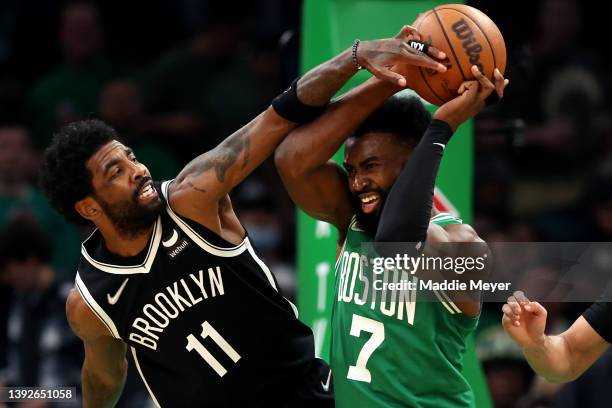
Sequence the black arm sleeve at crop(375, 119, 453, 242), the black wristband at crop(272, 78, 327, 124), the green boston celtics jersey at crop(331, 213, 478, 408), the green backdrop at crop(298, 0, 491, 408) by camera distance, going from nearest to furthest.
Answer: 1. the black arm sleeve at crop(375, 119, 453, 242)
2. the green boston celtics jersey at crop(331, 213, 478, 408)
3. the black wristband at crop(272, 78, 327, 124)
4. the green backdrop at crop(298, 0, 491, 408)

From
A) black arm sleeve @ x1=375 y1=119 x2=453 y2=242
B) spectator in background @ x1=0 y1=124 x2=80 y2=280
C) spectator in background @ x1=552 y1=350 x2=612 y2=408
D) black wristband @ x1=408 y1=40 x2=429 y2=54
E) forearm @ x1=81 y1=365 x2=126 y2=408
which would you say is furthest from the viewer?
spectator in background @ x1=0 y1=124 x2=80 y2=280

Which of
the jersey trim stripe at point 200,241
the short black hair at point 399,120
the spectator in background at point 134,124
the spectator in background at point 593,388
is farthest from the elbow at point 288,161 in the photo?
the spectator in background at point 134,124

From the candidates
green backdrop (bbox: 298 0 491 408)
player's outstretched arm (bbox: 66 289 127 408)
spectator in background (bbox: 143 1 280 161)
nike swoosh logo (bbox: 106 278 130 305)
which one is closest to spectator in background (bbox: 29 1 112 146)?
spectator in background (bbox: 143 1 280 161)

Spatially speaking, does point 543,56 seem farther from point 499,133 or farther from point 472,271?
point 472,271

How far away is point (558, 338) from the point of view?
4738mm

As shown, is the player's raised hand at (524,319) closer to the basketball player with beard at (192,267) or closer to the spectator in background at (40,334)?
the basketball player with beard at (192,267)

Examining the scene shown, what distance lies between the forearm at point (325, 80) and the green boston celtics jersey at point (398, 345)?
541 millimetres

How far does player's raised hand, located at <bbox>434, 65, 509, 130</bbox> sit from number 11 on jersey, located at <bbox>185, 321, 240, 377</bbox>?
1.18 meters

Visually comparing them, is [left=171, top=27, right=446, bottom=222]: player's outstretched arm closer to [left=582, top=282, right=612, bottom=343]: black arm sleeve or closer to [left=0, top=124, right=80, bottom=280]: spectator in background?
[left=582, top=282, right=612, bottom=343]: black arm sleeve

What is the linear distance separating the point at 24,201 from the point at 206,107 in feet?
4.69

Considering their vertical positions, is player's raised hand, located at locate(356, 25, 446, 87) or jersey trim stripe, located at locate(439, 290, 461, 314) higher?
player's raised hand, located at locate(356, 25, 446, 87)

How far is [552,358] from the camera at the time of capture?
465 centimetres

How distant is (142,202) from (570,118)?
4722 mm

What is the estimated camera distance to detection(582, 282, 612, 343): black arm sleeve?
15.3ft
